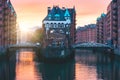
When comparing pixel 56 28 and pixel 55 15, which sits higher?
pixel 55 15

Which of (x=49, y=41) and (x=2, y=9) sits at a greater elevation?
(x=2, y=9)

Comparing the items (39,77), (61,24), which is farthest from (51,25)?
(39,77)

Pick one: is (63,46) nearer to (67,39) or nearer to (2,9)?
(67,39)

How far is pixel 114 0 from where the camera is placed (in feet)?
479

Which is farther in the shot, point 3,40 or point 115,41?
point 115,41

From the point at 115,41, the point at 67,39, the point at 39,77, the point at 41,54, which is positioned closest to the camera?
the point at 39,77

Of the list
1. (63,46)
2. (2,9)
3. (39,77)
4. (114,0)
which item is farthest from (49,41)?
(39,77)

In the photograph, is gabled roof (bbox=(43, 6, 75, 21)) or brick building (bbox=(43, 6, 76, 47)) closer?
brick building (bbox=(43, 6, 76, 47))

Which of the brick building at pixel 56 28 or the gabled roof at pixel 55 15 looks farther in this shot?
the gabled roof at pixel 55 15

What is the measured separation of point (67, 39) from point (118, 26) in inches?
603

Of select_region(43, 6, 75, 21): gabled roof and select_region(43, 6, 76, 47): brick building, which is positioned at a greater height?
select_region(43, 6, 75, 21): gabled roof

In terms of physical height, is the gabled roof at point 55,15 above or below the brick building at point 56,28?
above

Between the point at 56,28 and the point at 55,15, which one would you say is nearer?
the point at 56,28

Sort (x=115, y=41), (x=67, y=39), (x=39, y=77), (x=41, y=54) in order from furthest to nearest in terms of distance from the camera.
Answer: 1. (x=115, y=41)
2. (x=67, y=39)
3. (x=41, y=54)
4. (x=39, y=77)
